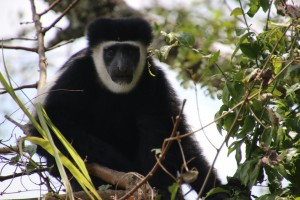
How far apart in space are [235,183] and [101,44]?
2363 mm

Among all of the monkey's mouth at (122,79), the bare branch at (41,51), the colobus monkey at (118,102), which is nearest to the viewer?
the bare branch at (41,51)

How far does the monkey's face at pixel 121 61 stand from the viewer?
489cm

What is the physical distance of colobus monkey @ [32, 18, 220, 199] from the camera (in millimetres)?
4480

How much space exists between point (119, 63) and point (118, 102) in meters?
0.41

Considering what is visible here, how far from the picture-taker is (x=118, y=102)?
516 centimetres

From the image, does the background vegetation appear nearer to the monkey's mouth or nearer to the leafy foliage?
the leafy foliage

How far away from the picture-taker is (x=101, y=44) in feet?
17.1

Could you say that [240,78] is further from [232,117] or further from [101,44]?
[101,44]

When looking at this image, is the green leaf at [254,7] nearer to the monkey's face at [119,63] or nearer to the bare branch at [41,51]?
the bare branch at [41,51]

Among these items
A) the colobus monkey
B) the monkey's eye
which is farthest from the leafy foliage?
the monkey's eye

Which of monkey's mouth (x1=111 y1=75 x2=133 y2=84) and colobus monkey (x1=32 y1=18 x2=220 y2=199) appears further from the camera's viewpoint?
monkey's mouth (x1=111 y1=75 x2=133 y2=84)

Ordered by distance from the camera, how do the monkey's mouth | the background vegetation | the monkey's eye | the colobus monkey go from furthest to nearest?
1. the monkey's eye
2. the monkey's mouth
3. the colobus monkey
4. the background vegetation

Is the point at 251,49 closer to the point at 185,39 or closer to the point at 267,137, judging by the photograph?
the point at 185,39

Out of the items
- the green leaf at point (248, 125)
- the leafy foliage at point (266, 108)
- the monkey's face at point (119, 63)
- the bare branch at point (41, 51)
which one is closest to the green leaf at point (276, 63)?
the leafy foliage at point (266, 108)
